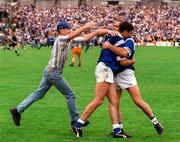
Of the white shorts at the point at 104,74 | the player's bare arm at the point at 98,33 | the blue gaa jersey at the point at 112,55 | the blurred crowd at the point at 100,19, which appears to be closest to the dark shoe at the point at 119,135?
the white shorts at the point at 104,74

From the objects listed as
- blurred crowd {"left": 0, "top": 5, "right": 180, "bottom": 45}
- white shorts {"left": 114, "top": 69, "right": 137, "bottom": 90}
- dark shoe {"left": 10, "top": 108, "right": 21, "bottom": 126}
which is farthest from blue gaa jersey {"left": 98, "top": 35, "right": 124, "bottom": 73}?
blurred crowd {"left": 0, "top": 5, "right": 180, "bottom": 45}

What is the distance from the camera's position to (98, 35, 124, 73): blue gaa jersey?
1167 centimetres

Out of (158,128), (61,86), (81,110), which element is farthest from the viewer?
(81,110)

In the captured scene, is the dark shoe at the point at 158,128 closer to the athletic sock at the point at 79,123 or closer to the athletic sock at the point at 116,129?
the athletic sock at the point at 116,129

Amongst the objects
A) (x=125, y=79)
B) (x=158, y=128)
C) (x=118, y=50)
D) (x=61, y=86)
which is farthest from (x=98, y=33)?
(x=158, y=128)

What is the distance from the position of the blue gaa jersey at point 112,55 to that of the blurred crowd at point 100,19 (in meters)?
56.5

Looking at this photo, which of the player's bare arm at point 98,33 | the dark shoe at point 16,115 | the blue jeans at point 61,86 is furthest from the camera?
the dark shoe at point 16,115

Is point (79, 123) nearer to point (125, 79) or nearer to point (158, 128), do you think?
point (125, 79)

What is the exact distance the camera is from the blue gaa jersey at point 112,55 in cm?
1167

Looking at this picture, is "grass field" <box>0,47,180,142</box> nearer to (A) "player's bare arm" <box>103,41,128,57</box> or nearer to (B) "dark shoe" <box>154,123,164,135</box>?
(B) "dark shoe" <box>154,123,164,135</box>

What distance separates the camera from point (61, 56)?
12047 mm

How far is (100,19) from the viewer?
77688 mm

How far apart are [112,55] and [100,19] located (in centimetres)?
6623

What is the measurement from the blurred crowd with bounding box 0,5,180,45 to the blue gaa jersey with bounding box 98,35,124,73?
56487mm
